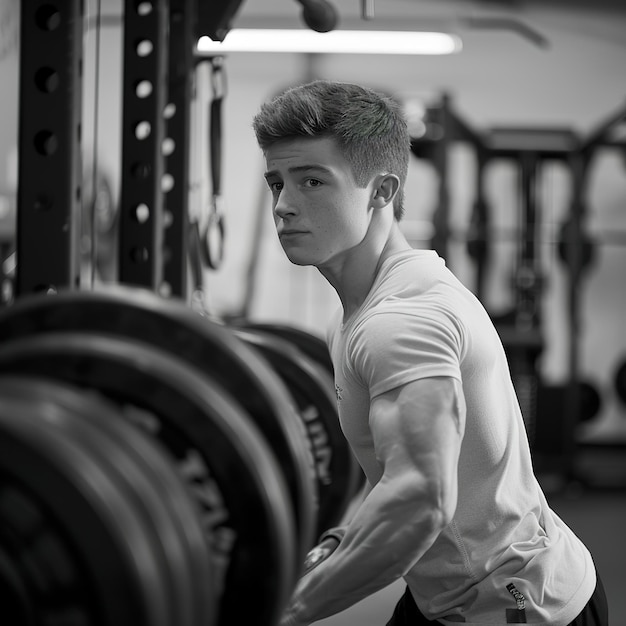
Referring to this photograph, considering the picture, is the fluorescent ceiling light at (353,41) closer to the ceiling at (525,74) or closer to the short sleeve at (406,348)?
the ceiling at (525,74)

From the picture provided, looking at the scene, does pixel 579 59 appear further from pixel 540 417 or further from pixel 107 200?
pixel 107 200

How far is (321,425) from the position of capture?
2225 millimetres

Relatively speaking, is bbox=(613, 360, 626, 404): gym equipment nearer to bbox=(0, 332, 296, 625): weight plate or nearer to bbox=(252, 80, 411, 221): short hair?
bbox=(252, 80, 411, 221): short hair

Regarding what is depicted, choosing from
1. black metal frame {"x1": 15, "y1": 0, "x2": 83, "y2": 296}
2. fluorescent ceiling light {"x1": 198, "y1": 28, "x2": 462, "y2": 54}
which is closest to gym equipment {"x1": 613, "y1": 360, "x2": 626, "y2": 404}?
fluorescent ceiling light {"x1": 198, "y1": 28, "x2": 462, "y2": 54}

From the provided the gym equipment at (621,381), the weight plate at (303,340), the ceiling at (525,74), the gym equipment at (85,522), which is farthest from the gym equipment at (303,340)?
the ceiling at (525,74)

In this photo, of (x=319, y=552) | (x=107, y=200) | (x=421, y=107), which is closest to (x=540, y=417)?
(x=421, y=107)

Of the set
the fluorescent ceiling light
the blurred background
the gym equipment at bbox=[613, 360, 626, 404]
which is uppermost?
the fluorescent ceiling light

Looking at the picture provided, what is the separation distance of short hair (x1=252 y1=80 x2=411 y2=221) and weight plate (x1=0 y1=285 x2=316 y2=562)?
1.38 ft

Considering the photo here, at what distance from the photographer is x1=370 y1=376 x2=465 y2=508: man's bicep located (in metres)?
1.11

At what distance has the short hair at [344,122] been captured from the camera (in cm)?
137

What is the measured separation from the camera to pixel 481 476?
1324mm

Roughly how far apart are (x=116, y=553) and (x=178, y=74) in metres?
1.96

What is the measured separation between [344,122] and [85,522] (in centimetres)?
83

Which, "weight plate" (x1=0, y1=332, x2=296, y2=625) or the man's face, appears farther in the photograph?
the man's face
